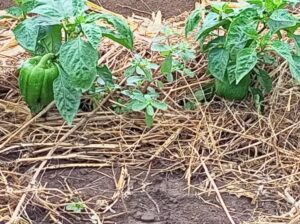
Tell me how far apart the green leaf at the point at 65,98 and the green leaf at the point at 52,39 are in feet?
0.43

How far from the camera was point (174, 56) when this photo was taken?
238cm

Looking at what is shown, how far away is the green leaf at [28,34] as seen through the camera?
2.09m

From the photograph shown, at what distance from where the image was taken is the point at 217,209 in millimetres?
1884

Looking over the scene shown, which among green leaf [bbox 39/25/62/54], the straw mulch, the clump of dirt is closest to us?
the straw mulch

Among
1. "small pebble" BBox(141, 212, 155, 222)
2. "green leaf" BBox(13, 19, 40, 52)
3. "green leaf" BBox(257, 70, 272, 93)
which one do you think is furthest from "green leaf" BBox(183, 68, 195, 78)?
"small pebble" BBox(141, 212, 155, 222)

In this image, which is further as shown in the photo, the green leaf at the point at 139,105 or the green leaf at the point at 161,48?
the green leaf at the point at 161,48

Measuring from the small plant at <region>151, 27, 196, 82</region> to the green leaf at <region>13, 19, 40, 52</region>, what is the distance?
37 centimetres

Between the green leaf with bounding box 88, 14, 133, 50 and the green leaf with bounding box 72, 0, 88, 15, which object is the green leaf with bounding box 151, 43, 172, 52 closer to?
the green leaf with bounding box 88, 14, 133, 50

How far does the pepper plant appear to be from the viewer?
203cm

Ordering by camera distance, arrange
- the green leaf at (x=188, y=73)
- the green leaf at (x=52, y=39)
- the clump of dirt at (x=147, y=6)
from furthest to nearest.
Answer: the clump of dirt at (x=147, y=6)
the green leaf at (x=188, y=73)
the green leaf at (x=52, y=39)

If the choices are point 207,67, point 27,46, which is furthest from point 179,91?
point 27,46

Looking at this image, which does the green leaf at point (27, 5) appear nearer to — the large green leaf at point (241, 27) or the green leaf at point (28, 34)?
the green leaf at point (28, 34)

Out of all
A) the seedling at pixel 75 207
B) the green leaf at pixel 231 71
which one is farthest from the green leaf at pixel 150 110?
the seedling at pixel 75 207

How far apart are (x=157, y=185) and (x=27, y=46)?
55cm
